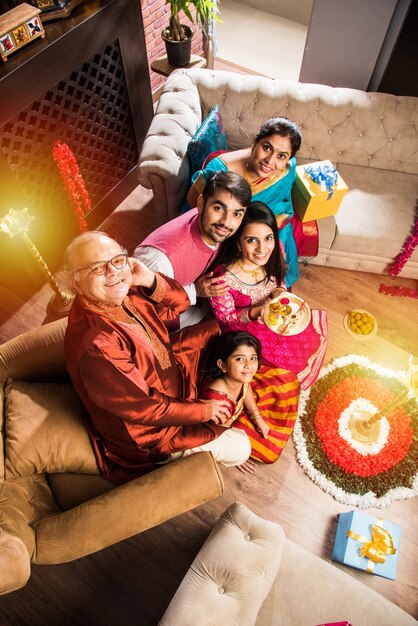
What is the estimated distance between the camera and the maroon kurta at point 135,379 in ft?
5.27

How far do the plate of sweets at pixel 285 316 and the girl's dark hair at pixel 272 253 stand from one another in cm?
20

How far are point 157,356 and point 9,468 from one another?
2.57 feet

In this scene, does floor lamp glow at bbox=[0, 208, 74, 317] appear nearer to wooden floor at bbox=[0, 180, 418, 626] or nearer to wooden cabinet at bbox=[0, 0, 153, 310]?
wooden cabinet at bbox=[0, 0, 153, 310]

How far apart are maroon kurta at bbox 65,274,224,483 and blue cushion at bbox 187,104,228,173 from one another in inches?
40.4

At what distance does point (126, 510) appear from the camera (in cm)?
162

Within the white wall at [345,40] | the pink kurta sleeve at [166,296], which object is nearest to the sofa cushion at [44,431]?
the pink kurta sleeve at [166,296]

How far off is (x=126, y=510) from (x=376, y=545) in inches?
51.3

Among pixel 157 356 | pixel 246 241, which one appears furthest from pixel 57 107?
pixel 157 356

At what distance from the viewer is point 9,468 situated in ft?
5.62

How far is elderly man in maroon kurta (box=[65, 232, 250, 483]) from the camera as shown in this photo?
1589 millimetres

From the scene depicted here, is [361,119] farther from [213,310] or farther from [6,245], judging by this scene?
[6,245]

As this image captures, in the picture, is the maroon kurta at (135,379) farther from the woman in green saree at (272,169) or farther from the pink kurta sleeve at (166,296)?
the woman in green saree at (272,169)

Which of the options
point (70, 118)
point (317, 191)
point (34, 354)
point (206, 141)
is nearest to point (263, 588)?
point (34, 354)

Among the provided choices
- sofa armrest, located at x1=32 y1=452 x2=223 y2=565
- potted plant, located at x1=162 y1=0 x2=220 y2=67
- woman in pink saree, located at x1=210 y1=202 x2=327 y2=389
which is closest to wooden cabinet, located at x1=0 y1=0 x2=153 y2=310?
potted plant, located at x1=162 y1=0 x2=220 y2=67
